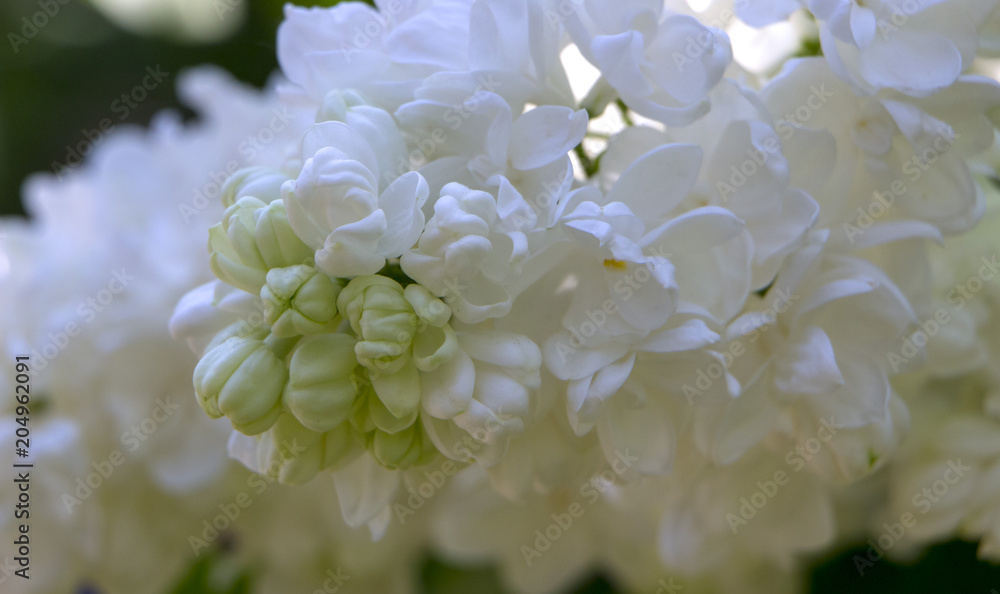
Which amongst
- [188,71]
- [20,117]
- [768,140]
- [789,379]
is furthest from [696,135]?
[20,117]

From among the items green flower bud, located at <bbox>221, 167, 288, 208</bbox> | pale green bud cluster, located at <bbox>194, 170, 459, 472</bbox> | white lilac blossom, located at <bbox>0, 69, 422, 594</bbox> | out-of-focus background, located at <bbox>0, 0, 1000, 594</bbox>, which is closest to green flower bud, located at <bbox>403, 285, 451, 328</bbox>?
pale green bud cluster, located at <bbox>194, 170, 459, 472</bbox>

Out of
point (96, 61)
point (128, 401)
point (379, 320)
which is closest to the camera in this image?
point (379, 320)

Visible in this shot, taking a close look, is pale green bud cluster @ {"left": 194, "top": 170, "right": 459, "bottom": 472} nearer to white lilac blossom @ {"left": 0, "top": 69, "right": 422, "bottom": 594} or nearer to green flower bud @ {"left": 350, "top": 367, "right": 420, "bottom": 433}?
green flower bud @ {"left": 350, "top": 367, "right": 420, "bottom": 433}

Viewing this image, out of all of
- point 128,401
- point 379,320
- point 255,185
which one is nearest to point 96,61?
point 128,401

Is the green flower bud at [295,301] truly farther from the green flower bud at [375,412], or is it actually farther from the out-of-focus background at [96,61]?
the out-of-focus background at [96,61]

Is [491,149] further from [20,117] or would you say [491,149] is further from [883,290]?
[20,117]

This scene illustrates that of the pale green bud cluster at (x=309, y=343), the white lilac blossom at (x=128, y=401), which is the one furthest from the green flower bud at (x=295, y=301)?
the white lilac blossom at (x=128, y=401)

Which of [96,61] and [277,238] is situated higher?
[277,238]

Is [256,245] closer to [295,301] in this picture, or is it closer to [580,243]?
[295,301]
